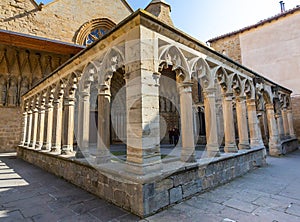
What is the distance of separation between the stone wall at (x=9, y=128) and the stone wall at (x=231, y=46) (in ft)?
Answer: 38.7

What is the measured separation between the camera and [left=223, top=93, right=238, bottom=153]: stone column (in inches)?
139

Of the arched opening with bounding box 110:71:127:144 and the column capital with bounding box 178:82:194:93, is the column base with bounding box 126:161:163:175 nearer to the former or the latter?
the column capital with bounding box 178:82:194:93

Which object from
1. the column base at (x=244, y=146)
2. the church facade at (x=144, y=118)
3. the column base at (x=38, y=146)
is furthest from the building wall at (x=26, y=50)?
the column base at (x=244, y=146)

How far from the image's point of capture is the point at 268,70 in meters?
9.55

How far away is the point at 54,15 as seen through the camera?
971cm

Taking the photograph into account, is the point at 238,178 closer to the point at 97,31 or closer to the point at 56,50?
the point at 56,50

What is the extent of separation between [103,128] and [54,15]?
32.5 feet

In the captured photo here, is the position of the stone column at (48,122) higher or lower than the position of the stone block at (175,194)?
higher

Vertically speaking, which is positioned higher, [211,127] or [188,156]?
[211,127]

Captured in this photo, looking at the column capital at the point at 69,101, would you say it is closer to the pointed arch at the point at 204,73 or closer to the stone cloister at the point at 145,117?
the stone cloister at the point at 145,117

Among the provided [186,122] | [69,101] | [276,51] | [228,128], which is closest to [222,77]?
[228,128]

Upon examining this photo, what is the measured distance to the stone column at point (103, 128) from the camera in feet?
8.92

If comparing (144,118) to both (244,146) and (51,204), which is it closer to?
(51,204)

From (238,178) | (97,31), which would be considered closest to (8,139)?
(97,31)
